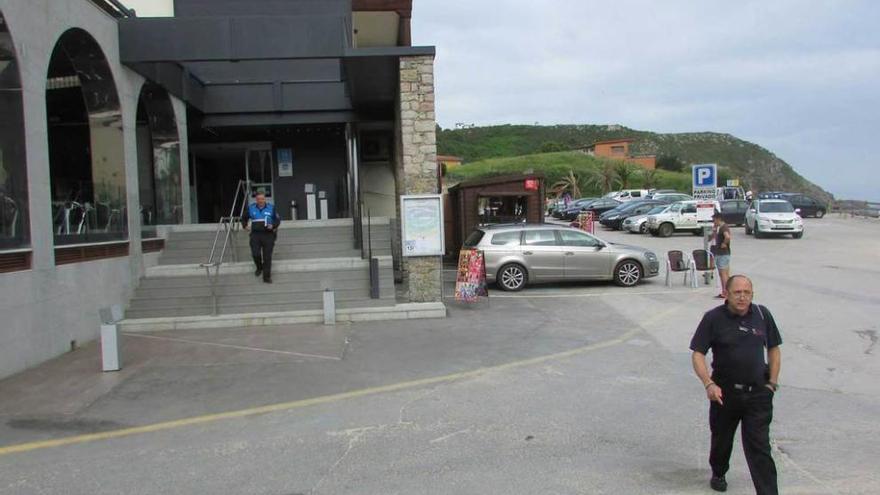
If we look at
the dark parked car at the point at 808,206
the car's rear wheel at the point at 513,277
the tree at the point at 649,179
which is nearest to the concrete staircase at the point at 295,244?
the car's rear wheel at the point at 513,277

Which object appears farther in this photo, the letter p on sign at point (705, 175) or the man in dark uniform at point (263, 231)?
the letter p on sign at point (705, 175)

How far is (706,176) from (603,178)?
2073 inches

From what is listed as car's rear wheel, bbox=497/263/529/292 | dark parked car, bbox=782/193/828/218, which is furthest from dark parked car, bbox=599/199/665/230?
car's rear wheel, bbox=497/263/529/292

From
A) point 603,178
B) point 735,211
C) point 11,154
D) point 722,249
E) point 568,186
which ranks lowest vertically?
point 722,249

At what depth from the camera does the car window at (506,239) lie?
15289 millimetres

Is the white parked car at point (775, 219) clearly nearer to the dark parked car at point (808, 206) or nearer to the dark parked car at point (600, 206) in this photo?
the dark parked car at point (808, 206)

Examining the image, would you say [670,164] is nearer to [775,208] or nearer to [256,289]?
[775,208]

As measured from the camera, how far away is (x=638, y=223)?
105 ft

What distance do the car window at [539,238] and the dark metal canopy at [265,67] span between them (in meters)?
4.62

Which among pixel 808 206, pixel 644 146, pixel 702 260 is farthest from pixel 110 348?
pixel 644 146

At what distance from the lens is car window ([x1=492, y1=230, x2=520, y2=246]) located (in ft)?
50.2

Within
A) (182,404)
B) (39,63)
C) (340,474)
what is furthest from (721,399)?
(39,63)

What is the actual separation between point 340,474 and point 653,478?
2.20m

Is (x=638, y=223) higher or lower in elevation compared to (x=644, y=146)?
lower
